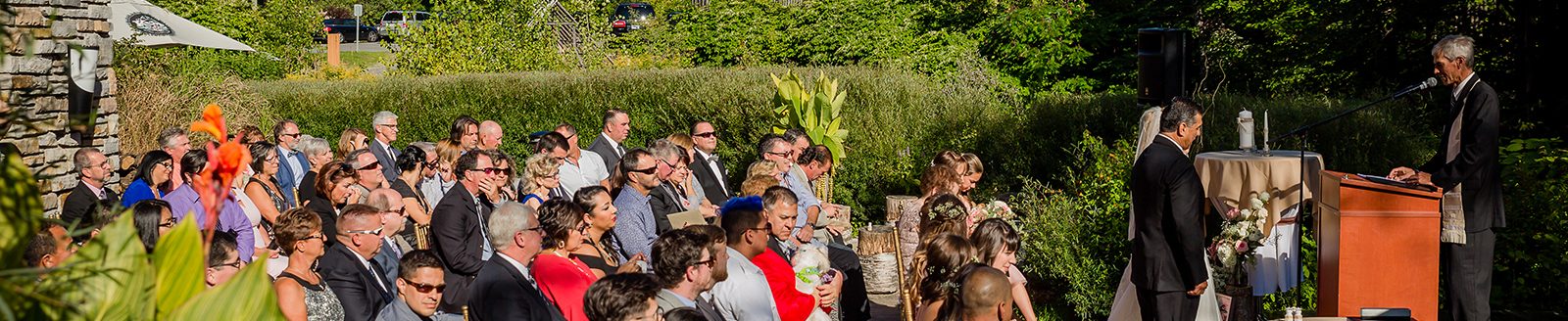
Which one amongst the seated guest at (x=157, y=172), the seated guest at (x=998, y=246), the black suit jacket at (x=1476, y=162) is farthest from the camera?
the seated guest at (x=157, y=172)

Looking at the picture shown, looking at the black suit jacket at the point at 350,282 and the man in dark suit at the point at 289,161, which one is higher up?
the man in dark suit at the point at 289,161

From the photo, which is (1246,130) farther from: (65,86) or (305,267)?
(65,86)

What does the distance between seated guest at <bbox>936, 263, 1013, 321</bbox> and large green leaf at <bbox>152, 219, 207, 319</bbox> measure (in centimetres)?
377

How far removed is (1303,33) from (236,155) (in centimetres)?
1449

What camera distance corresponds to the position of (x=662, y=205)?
27.4 feet

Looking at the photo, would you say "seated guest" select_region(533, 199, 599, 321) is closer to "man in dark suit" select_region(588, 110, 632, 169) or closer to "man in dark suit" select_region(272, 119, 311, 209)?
"man in dark suit" select_region(588, 110, 632, 169)

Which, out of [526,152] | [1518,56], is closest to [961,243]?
[1518,56]

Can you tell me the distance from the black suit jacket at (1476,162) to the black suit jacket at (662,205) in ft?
14.2

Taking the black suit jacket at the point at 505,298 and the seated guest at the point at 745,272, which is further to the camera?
the seated guest at the point at 745,272

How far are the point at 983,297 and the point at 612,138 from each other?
628cm

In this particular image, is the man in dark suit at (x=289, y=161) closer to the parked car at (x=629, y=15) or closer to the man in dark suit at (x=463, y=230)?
the man in dark suit at (x=463, y=230)

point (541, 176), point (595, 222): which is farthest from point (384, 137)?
point (595, 222)

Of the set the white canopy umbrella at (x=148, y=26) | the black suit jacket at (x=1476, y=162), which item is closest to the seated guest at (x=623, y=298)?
the black suit jacket at (x=1476, y=162)

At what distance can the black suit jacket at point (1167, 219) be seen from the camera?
6.48m
